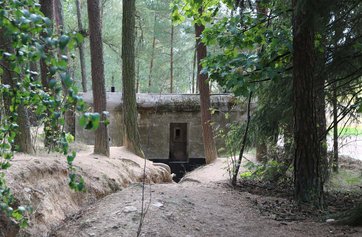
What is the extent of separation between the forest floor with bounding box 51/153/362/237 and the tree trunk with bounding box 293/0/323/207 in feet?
1.08

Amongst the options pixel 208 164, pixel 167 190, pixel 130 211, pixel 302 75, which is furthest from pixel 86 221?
pixel 208 164

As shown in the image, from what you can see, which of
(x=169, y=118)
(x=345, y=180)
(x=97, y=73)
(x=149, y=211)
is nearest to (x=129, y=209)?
(x=149, y=211)

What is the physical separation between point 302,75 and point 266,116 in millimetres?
1737

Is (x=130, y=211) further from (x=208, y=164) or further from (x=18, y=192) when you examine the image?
(x=208, y=164)

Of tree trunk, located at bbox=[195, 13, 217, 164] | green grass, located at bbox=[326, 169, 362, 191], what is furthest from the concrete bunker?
green grass, located at bbox=[326, 169, 362, 191]

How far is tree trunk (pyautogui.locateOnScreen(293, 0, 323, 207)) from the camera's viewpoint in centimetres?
543

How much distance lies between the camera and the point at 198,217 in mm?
4996

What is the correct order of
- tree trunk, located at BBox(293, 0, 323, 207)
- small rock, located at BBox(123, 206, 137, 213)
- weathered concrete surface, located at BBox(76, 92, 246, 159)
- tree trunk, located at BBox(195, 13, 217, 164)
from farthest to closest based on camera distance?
weathered concrete surface, located at BBox(76, 92, 246, 159) → tree trunk, located at BBox(195, 13, 217, 164) → tree trunk, located at BBox(293, 0, 323, 207) → small rock, located at BBox(123, 206, 137, 213)

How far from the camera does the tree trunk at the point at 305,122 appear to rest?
214 inches

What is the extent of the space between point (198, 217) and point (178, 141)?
12698 mm

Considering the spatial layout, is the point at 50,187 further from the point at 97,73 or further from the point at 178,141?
the point at 178,141

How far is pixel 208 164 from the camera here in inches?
490

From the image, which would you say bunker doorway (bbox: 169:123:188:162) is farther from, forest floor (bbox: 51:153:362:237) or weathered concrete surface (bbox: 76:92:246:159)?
forest floor (bbox: 51:153:362:237)

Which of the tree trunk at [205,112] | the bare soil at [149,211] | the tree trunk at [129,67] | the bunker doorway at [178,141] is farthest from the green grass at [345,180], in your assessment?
the bunker doorway at [178,141]
